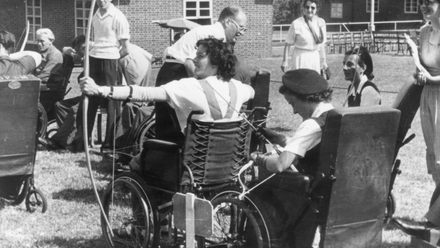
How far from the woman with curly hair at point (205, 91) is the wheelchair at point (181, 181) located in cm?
11

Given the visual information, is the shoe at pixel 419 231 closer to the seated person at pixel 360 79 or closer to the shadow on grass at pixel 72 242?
the seated person at pixel 360 79

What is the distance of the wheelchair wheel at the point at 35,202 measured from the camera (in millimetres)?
5871

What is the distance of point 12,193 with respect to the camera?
19.2 ft

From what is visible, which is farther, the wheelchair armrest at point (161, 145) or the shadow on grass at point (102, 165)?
the shadow on grass at point (102, 165)

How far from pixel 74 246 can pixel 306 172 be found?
1876mm

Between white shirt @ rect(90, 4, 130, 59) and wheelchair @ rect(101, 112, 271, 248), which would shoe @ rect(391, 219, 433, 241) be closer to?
wheelchair @ rect(101, 112, 271, 248)

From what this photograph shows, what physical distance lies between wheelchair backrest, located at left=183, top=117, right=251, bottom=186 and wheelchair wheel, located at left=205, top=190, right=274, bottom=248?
31 cm

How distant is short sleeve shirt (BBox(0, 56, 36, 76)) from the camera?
689 cm

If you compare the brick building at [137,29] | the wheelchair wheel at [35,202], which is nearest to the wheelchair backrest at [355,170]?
the wheelchair wheel at [35,202]

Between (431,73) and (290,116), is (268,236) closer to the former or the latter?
(431,73)

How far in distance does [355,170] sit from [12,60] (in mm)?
4221

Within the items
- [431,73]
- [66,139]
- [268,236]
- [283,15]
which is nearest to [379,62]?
[283,15]

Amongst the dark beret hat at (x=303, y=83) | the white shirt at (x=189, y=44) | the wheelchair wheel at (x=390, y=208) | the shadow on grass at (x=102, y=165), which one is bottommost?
the shadow on grass at (x=102, y=165)

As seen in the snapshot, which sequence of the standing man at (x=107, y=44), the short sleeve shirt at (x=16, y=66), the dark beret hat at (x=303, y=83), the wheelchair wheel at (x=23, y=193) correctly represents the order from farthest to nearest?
the standing man at (x=107, y=44) → the short sleeve shirt at (x=16, y=66) → the wheelchair wheel at (x=23, y=193) → the dark beret hat at (x=303, y=83)
